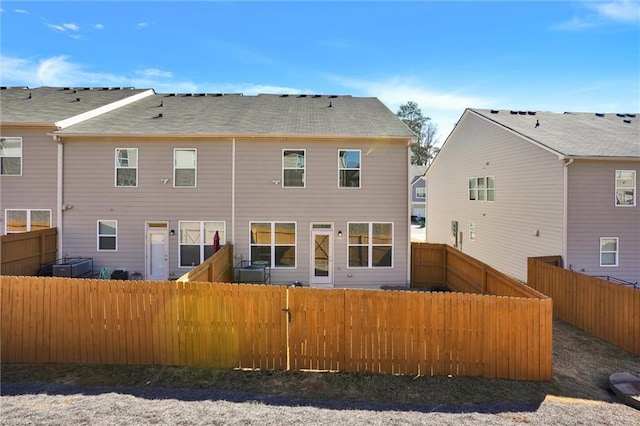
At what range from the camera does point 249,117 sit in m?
13.6

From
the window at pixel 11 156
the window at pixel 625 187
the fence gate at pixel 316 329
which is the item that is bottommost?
the fence gate at pixel 316 329

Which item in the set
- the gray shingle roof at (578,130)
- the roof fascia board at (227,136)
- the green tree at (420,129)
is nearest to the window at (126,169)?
the roof fascia board at (227,136)

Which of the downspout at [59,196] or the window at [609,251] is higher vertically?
the downspout at [59,196]

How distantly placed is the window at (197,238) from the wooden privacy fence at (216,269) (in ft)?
2.67

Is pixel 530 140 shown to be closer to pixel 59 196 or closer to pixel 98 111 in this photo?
pixel 98 111

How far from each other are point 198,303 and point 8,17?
10819mm

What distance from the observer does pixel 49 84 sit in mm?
17141

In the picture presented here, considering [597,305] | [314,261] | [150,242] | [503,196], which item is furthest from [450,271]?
[150,242]

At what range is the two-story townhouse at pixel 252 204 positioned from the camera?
1214 cm

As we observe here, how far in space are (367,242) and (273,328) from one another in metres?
6.66

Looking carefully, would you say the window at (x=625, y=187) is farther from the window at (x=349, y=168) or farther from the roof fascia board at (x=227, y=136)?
the window at (x=349, y=168)

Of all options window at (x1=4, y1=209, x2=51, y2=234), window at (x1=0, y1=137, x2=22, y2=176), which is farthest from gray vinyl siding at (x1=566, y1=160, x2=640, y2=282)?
window at (x1=0, y1=137, x2=22, y2=176)

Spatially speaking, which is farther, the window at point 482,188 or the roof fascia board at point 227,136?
the window at point 482,188

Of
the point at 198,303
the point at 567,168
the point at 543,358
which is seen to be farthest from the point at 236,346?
the point at 567,168
